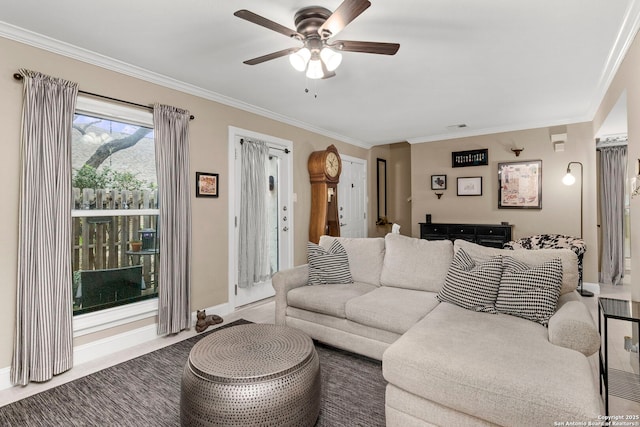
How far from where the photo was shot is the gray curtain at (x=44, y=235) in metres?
2.31

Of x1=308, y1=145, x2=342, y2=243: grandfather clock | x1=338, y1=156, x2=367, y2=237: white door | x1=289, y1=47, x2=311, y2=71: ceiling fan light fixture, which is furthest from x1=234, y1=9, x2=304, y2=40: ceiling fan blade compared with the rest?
x1=338, y1=156, x2=367, y2=237: white door

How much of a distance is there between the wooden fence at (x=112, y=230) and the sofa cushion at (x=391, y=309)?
2052 millimetres

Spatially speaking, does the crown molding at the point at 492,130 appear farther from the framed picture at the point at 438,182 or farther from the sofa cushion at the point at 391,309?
the sofa cushion at the point at 391,309

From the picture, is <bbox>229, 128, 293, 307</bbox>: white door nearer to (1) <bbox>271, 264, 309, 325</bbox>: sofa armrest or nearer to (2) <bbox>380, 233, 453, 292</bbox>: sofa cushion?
(1) <bbox>271, 264, 309, 325</bbox>: sofa armrest

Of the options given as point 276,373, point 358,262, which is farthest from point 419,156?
point 276,373

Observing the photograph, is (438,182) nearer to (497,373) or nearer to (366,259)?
(366,259)

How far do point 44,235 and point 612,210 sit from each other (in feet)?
24.0

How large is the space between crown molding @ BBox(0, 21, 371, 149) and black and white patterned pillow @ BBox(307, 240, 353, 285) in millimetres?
2015

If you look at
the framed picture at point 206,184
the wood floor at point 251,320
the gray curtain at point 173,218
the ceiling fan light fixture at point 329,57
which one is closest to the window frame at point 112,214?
the gray curtain at point 173,218

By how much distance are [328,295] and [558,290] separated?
161 centimetres

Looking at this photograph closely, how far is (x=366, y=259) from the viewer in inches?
128

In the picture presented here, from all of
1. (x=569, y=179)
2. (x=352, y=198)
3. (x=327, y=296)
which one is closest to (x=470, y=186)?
(x=569, y=179)

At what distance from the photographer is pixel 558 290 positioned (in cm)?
210

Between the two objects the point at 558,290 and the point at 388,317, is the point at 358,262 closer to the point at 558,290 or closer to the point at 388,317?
the point at 388,317
